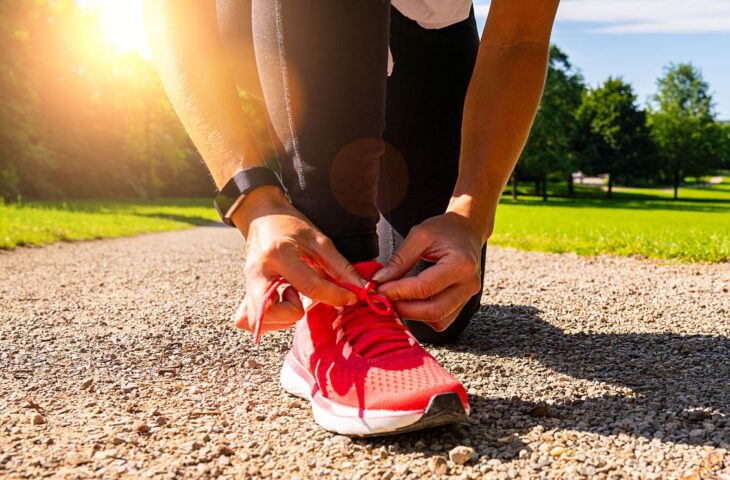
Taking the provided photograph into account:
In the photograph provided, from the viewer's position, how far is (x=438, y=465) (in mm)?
1172

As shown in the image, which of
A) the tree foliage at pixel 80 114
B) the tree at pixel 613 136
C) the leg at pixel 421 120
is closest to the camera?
the leg at pixel 421 120

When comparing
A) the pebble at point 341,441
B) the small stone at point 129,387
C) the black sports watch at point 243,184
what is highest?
the black sports watch at point 243,184

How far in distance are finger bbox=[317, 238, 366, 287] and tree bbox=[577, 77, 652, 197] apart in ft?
108

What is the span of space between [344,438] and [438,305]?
0.36 meters

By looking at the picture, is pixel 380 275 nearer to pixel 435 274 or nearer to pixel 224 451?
pixel 435 274

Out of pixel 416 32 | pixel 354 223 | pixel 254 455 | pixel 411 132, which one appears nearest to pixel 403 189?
pixel 411 132

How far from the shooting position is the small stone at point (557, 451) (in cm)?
122

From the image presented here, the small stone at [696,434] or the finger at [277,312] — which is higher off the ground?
the finger at [277,312]

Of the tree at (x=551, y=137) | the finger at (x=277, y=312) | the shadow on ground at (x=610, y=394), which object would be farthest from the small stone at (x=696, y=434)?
the tree at (x=551, y=137)

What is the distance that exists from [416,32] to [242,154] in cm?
117

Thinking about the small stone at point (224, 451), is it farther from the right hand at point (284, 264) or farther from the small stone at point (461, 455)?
the small stone at point (461, 455)

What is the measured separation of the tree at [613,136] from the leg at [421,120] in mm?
31820

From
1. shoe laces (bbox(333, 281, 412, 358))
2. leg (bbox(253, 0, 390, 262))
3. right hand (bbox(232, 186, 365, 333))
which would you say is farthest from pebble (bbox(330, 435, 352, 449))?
leg (bbox(253, 0, 390, 262))

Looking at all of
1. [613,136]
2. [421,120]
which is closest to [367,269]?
[421,120]
